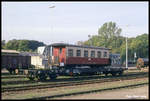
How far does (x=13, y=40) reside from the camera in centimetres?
8788

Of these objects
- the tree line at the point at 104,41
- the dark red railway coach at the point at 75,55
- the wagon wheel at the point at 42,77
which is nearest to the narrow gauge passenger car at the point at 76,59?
Answer: the dark red railway coach at the point at 75,55

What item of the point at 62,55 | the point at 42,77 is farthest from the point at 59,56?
the point at 42,77

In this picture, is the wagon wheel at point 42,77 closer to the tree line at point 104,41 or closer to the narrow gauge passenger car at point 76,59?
the narrow gauge passenger car at point 76,59

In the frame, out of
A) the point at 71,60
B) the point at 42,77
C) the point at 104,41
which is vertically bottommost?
the point at 42,77

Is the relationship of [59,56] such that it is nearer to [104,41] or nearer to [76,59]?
[76,59]

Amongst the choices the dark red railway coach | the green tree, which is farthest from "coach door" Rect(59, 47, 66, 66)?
the green tree

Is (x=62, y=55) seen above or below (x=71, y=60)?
above

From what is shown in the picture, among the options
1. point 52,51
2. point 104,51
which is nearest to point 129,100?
point 52,51

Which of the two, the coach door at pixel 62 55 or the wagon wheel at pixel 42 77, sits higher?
the coach door at pixel 62 55

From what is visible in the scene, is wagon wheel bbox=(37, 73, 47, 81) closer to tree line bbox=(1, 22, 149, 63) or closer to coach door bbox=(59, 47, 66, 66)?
coach door bbox=(59, 47, 66, 66)

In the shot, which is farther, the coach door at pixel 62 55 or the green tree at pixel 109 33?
the green tree at pixel 109 33

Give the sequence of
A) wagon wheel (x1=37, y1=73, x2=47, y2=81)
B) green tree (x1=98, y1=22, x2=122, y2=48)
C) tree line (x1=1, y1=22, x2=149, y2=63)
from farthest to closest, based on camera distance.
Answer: green tree (x1=98, y1=22, x2=122, y2=48) → tree line (x1=1, y1=22, x2=149, y2=63) → wagon wheel (x1=37, y1=73, x2=47, y2=81)

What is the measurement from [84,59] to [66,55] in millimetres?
2386

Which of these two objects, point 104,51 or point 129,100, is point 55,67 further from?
point 129,100
